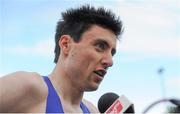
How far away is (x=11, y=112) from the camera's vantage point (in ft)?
5.79

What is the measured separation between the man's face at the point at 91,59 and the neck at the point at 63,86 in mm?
38

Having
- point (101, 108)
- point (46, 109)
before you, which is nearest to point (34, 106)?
point (46, 109)

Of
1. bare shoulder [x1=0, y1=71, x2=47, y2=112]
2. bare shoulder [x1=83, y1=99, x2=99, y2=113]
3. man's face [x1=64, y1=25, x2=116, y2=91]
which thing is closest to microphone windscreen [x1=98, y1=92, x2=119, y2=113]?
bare shoulder [x1=83, y1=99, x2=99, y2=113]

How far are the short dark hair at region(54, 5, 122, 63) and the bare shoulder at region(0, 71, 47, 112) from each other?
0.40m

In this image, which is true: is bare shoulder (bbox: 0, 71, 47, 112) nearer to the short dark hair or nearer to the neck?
the neck

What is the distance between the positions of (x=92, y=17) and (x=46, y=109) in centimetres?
69

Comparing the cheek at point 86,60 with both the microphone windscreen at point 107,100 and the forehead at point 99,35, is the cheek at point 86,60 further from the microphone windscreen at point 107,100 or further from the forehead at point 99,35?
the microphone windscreen at point 107,100

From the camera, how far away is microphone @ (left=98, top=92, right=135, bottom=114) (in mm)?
1554

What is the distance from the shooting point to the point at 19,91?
1.82 meters

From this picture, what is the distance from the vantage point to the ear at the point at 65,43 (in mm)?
2178

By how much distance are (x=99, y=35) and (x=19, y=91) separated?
23.0 inches

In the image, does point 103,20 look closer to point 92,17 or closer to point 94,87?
point 92,17

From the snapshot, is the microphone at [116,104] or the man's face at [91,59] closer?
the microphone at [116,104]

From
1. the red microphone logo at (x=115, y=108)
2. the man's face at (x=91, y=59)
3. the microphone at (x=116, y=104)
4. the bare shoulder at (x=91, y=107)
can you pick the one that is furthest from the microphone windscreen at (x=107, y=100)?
the red microphone logo at (x=115, y=108)
